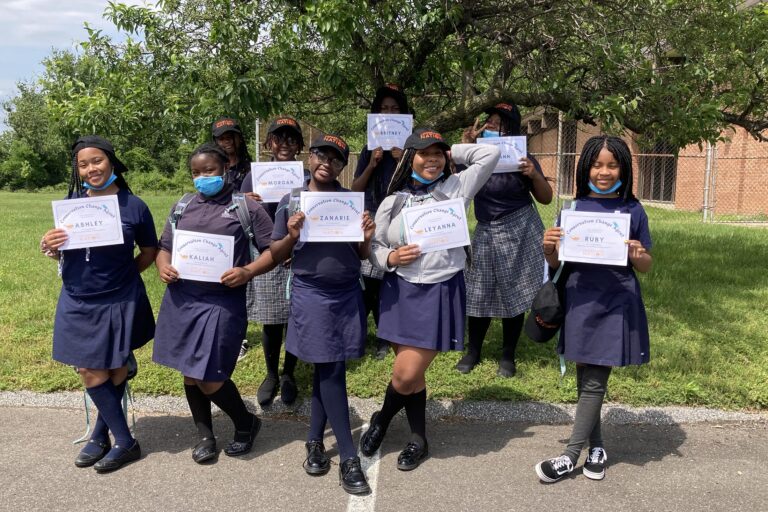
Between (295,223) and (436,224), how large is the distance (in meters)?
0.76

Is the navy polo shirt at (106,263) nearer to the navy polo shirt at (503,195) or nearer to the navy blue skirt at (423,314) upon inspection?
the navy blue skirt at (423,314)

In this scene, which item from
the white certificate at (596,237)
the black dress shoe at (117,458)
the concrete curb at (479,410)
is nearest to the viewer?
the white certificate at (596,237)

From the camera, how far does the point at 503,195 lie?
473 cm

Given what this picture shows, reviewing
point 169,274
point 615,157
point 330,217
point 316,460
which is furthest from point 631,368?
point 169,274

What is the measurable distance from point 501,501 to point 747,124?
5.37 metres

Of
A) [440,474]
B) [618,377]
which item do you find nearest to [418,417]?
[440,474]

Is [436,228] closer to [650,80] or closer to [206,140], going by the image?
[206,140]

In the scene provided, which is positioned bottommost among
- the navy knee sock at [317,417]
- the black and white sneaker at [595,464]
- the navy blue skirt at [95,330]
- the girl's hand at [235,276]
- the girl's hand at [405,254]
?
the black and white sneaker at [595,464]

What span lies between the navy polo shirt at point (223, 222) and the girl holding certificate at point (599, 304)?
1.62 m

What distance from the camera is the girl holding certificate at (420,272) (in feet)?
11.2

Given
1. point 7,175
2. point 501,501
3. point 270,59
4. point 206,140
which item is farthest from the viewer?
point 7,175

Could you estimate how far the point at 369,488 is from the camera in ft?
10.8

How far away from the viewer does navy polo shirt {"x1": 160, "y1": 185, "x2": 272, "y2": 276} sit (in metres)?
3.46

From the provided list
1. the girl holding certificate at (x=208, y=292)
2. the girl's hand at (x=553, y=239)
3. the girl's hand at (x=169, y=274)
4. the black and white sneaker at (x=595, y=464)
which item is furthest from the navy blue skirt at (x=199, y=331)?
the black and white sneaker at (x=595, y=464)
